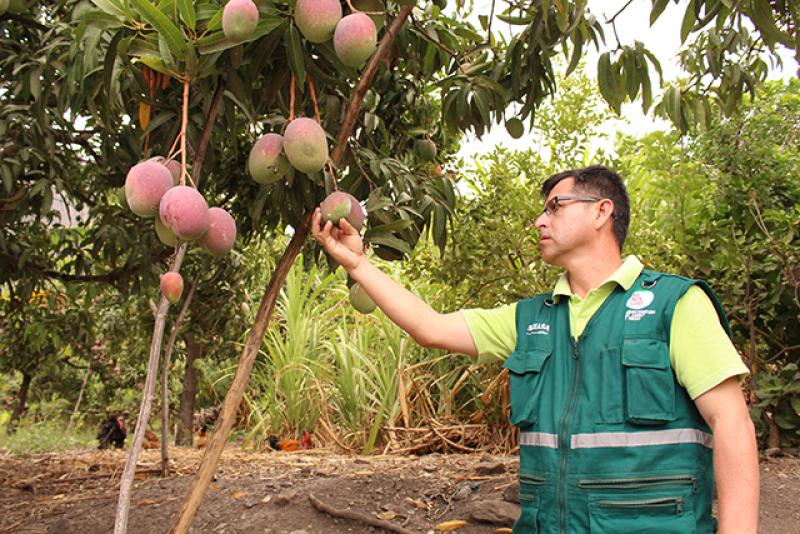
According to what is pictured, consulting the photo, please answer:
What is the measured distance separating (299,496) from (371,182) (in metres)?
1.56

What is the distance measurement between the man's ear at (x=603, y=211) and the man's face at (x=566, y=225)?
18 mm

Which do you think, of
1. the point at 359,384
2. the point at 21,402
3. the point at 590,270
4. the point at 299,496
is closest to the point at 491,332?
the point at 590,270

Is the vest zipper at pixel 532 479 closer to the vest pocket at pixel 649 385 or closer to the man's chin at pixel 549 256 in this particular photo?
the vest pocket at pixel 649 385

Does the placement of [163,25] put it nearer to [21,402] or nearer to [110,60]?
[110,60]

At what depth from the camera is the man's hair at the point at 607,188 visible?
166cm

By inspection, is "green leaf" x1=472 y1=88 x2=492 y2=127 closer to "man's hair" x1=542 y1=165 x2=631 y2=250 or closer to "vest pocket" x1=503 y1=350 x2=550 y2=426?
"man's hair" x1=542 y1=165 x2=631 y2=250

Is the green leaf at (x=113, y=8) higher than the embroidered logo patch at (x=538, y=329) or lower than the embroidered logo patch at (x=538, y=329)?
higher

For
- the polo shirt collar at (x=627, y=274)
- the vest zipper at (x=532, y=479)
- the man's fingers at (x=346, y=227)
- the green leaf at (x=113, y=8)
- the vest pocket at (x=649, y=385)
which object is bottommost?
the vest zipper at (x=532, y=479)

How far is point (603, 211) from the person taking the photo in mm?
1645

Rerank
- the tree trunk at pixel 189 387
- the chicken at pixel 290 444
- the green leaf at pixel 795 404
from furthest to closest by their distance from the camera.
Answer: the tree trunk at pixel 189 387
the chicken at pixel 290 444
the green leaf at pixel 795 404

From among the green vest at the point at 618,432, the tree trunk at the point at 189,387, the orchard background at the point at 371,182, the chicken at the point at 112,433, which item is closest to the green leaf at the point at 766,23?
the orchard background at the point at 371,182

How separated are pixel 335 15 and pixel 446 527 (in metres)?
1.86

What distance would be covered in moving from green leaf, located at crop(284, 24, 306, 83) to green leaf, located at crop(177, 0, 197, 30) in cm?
17

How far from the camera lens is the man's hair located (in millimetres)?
1660
